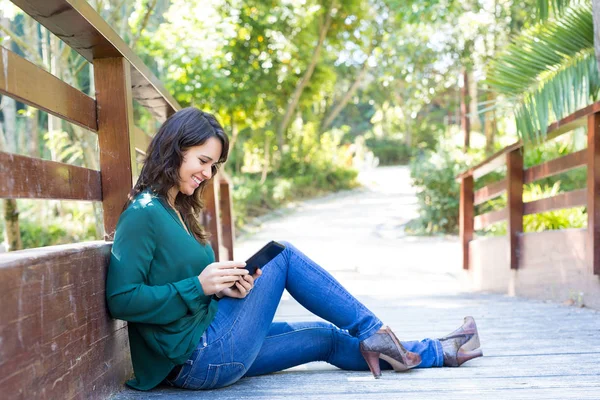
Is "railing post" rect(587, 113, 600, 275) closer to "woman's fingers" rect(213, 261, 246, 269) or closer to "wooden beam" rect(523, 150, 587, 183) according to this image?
"wooden beam" rect(523, 150, 587, 183)

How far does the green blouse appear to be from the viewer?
220 centimetres

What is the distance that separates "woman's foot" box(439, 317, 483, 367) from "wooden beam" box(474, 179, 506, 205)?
3.48m

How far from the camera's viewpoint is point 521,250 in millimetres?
5469

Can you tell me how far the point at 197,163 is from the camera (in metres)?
2.47

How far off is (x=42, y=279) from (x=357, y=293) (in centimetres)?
520

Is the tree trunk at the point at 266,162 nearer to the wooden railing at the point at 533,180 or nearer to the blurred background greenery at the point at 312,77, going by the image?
the blurred background greenery at the point at 312,77

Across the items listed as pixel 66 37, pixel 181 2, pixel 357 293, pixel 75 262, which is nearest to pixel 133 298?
pixel 75 262

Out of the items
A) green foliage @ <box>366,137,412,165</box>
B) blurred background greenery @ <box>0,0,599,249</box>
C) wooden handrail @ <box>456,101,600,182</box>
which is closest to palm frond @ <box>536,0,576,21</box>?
blurred background greenery @ <box>0,0,599,249</box>

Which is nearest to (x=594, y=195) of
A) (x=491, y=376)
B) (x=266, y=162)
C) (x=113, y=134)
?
(x=491, y=376)

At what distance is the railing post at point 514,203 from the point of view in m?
5.55

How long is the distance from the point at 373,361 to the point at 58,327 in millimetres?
1242

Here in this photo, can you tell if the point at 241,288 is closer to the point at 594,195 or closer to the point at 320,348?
the point at 320,348

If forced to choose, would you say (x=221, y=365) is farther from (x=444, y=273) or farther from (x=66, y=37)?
(x=444, y=273)

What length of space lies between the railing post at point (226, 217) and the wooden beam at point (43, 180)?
3.75 m
